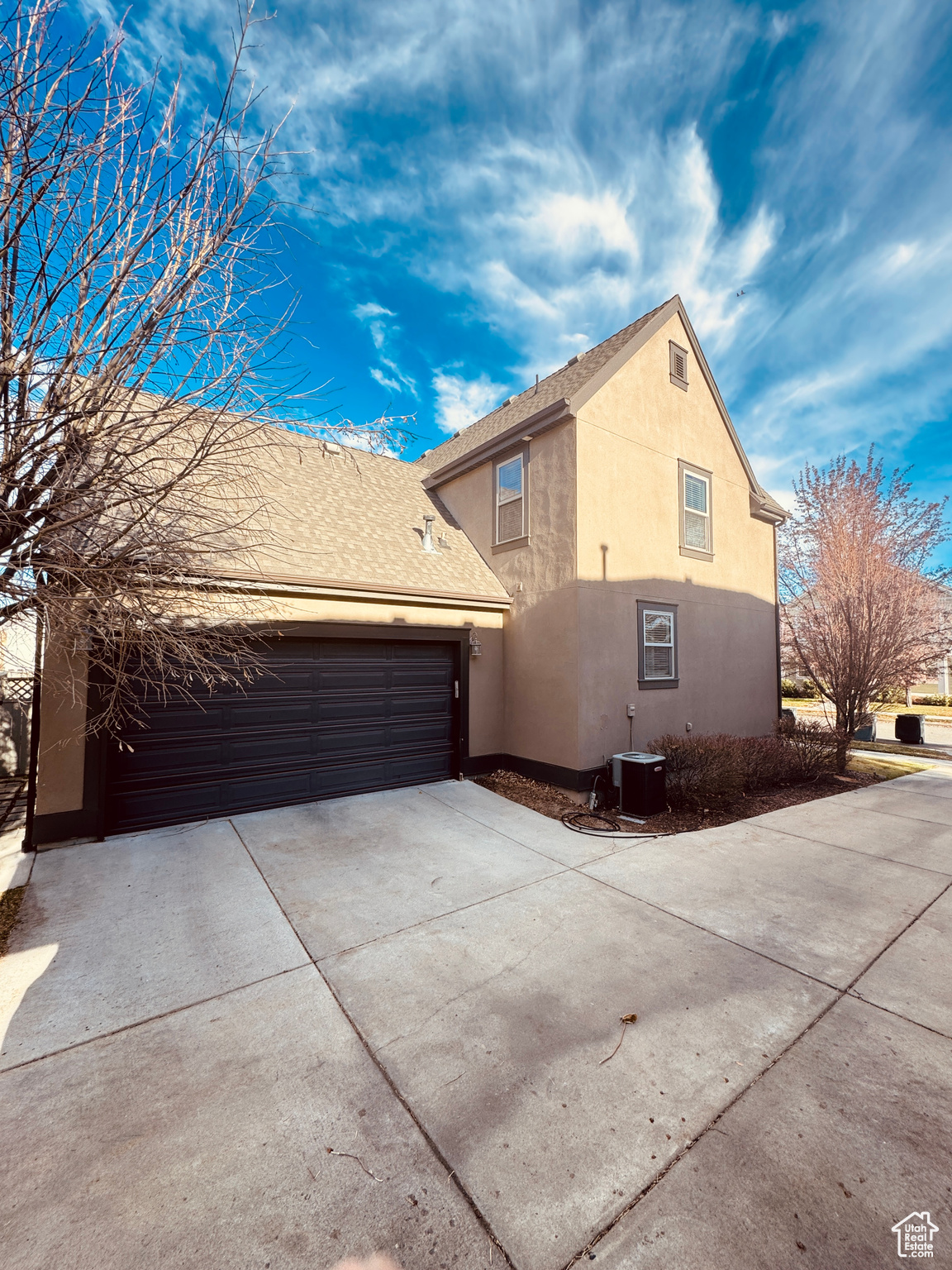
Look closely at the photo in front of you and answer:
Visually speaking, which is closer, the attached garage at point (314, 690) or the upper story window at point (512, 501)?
the attached garage at point (314, 690)

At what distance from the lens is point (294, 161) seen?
11.3 feet

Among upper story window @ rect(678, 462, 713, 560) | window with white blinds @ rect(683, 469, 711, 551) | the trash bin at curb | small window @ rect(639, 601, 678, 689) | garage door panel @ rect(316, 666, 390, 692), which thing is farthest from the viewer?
the trash bin at curb

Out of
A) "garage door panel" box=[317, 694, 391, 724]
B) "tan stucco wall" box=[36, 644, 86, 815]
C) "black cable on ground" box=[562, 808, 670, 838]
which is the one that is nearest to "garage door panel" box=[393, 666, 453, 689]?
"garage door panel" box=[317, 694, 391, 724]

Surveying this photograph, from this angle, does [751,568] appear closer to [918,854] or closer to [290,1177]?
[918,854]

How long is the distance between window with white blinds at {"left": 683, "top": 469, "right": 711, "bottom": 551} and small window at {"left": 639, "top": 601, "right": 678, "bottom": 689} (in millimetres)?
1739

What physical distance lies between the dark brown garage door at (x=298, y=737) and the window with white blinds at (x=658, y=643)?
11.5ft

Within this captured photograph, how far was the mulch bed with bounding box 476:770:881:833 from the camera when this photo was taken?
6.82 metres

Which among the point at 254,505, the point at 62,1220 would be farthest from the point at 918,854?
the point at 254,505

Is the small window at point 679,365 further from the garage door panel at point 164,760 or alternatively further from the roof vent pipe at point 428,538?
the garage door panel at point 164,760

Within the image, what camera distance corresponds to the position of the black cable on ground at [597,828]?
6.33 metres

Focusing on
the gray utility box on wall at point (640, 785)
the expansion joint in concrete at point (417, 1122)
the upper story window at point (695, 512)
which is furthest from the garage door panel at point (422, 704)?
the upper story window at point (695, 512)

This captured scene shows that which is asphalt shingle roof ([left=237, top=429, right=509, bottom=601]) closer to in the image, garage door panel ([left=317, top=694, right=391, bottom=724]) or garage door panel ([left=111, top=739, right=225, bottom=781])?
garage door panel ([left=317, top=694, right=391, bottom=724])

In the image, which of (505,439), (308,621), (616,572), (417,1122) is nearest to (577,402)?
(505,439)

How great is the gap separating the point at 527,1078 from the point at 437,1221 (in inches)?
31.6
